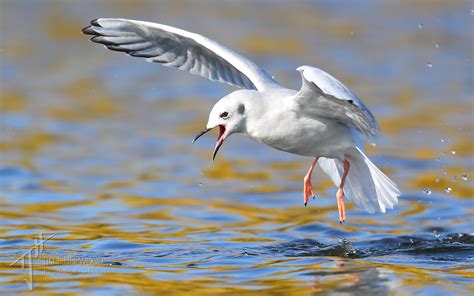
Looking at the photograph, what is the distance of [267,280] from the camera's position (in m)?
7.96

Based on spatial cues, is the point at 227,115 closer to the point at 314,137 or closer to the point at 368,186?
the point at 314,137

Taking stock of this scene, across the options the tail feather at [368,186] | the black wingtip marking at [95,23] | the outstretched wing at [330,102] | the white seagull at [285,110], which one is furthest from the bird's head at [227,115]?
the black wingtip marking at [95,23]

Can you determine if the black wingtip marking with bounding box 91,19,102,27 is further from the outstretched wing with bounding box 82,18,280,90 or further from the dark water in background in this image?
the dark water in background

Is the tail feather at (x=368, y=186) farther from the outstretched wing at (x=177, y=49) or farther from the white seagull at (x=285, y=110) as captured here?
the outstretched wing at (x=177, y=49)

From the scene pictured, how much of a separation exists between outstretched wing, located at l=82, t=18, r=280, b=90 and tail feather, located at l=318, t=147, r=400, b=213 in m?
0.98

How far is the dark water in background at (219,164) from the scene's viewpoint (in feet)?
27.5

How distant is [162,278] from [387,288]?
1603 millimetres

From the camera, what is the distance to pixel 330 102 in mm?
8375

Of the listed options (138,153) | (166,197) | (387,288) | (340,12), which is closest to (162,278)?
(387,288)

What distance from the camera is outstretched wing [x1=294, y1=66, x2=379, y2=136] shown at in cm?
768

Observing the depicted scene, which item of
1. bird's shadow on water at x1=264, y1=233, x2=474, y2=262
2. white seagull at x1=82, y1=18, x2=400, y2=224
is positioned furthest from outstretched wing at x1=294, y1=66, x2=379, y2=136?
bird's shadow on water at x1=264, y1=233, x2=474, y2=262

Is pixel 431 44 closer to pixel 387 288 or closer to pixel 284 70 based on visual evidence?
pixel 284 70

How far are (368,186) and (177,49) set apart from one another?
2.10m

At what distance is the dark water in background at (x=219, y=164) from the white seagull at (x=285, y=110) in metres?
0.54
